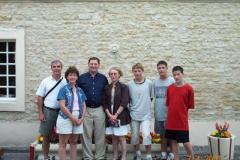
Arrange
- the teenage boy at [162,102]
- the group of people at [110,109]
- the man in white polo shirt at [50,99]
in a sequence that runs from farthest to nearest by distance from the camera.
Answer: the teenage boy at [162,102], the man in white polo shirt at [50,99], the group of people at [110,109]

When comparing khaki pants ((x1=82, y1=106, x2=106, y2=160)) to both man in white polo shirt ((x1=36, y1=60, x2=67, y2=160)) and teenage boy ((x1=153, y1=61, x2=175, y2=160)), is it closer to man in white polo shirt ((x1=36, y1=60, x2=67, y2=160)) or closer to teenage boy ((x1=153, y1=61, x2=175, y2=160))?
man in white polo shirt ((x1=36, y1=60, x2=67, y2=160))

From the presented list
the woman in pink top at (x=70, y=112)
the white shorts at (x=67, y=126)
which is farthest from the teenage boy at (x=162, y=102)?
the white shorts at (x=67, y=126)

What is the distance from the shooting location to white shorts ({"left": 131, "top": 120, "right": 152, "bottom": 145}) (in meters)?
7.70

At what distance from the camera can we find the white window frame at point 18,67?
9.98 metres

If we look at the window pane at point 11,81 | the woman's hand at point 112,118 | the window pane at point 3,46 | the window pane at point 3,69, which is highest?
the window pane at point 3,46

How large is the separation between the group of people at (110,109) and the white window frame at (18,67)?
256cm

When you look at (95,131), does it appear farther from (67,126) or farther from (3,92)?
(3,92)

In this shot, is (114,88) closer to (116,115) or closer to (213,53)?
(116,115)

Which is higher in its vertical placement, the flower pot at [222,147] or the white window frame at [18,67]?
the white window frame at [18,67]

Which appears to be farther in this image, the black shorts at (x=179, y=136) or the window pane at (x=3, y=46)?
the window pane at (x=3, y=46)

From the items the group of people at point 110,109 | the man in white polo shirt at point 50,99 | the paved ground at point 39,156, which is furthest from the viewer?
the paved ground at point 39,156

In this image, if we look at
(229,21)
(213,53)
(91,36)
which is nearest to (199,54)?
(213,53)

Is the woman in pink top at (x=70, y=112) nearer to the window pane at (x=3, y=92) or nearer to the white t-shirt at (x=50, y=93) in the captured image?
the white t-shirt at (x=50, y=93)

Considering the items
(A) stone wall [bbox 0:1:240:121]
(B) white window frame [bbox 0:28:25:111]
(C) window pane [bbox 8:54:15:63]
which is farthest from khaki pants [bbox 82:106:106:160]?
(C) window pane [bbox 8:54:15:63]
